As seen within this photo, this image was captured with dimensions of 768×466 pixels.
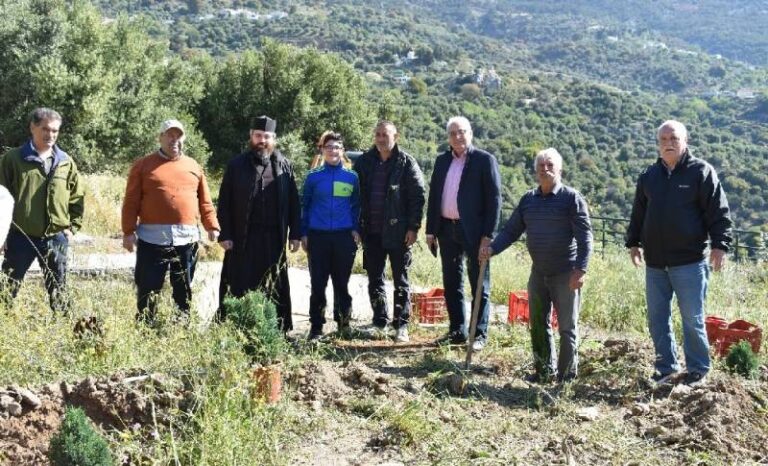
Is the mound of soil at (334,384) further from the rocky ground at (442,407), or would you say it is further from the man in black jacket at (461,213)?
the man in black jacket at (461,213)

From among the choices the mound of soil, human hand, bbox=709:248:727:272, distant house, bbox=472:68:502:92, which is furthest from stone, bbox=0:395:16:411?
distant house, bbox=472:68:502:92

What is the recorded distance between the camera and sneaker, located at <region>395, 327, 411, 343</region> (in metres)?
5.88

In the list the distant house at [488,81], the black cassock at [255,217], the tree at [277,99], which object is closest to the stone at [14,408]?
the black cassock at [255,217]

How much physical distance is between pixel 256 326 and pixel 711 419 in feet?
8.20

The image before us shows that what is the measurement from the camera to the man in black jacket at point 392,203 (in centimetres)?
583

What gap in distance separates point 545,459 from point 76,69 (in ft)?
68.9

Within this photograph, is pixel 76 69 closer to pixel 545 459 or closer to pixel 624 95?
pixel 545 459

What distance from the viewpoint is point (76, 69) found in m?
21.5

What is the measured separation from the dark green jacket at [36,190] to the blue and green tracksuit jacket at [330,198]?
68.8 inches

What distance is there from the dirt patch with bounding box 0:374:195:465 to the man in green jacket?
1.62m

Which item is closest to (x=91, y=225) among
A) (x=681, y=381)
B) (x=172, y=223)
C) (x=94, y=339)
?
(x=172, y=223)

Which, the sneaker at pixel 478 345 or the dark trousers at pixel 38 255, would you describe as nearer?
the dark trousers at pixel 38 255

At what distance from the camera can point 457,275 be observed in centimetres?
577

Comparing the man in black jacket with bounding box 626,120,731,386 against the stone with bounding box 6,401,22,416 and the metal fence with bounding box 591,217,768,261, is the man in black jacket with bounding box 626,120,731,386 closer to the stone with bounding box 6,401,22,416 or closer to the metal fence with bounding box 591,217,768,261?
the metal fence with bounding box 591,217,768,261
